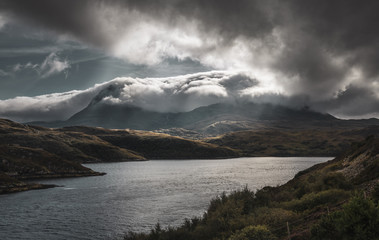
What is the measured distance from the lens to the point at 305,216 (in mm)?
29328

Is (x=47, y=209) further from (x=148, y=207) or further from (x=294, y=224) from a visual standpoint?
(x=294, y=224)

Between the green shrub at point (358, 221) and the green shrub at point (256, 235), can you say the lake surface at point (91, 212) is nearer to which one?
the green shrub at point (256, 235)

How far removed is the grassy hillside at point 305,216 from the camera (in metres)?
18.1

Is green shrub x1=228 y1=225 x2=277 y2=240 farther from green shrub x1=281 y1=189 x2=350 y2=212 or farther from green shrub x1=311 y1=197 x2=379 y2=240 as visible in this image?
green shrub x1=281 y1=189 x2=350 y2=212

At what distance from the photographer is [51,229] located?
169 feet

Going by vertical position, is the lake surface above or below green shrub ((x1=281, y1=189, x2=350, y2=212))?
below

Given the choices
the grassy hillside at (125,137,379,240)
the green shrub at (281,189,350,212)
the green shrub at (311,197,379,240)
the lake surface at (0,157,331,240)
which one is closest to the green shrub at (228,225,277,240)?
the grassy hillside at (125,137,379,240)

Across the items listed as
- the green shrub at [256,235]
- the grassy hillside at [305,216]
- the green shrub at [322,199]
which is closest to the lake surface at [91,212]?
the grassy hillside at [305,216]

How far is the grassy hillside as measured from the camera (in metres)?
18.1

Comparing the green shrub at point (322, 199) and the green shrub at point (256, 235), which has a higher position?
the green shrub at point (322, 199)

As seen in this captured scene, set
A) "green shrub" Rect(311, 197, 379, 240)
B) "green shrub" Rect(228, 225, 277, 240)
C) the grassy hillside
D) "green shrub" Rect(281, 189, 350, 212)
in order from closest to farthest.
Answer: "green shrub" Rect(311, 197, 379, 240) → the grassy hillside → "green shrub" Rect(228, 225, 277, 240) → "green shrub" Rect(281, 189, 350, 212)

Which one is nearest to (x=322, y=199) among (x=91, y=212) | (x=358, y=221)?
(x=358, y=221)

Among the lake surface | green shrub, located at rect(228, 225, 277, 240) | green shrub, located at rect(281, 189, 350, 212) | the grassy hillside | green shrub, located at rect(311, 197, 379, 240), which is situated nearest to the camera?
green shrub, located at rect(311, 197, 379, 240)

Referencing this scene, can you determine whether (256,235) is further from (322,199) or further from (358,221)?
(322,199)
